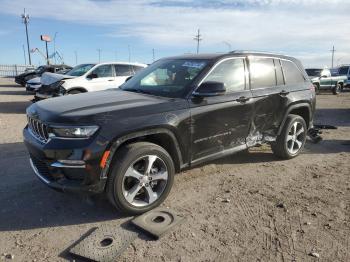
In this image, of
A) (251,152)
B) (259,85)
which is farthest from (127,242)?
(251,152)

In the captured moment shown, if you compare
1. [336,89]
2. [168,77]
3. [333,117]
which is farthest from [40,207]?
[336,89]

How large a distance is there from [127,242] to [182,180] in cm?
180

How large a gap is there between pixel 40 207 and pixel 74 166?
104cm

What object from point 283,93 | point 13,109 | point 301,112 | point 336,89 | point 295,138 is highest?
point 283,93

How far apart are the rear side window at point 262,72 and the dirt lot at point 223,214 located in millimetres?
1372

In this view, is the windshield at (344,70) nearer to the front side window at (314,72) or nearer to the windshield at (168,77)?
the front side window at (314,72)

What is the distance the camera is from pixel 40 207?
13.8 ft

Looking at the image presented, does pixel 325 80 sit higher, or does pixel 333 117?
pixel 325 80

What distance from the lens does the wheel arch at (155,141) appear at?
3.66 m

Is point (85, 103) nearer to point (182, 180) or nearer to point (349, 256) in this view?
point (182, 180)

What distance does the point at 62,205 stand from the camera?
4.24 m

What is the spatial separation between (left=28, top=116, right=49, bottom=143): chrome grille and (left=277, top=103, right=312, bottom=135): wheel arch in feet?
12.1

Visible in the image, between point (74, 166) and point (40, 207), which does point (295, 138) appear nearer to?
point (74, 166)

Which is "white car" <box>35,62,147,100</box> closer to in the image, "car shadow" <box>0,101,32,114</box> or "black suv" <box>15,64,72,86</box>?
"car shadow" <box>0,101,32,114</box>
